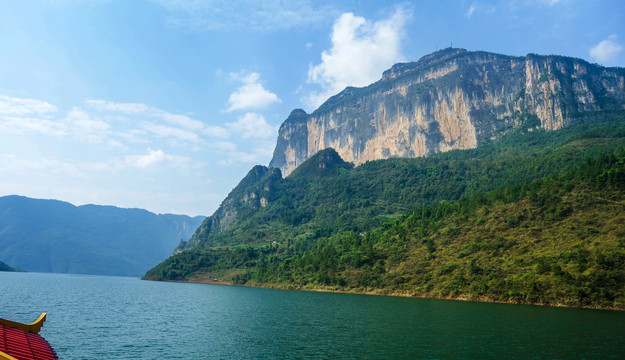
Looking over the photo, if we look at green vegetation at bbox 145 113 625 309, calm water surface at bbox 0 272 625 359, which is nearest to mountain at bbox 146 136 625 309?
green vegetation at bbox 145 113 625 309

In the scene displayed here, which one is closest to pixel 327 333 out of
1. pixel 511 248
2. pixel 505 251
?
pixel 505 251

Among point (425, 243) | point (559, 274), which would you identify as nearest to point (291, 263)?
point (425, 243)

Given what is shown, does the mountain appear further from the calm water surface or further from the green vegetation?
the calm water surface

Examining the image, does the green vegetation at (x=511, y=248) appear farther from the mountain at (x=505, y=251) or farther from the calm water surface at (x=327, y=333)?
the calm water surface at (x=327, y=333)

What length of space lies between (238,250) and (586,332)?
16869cm

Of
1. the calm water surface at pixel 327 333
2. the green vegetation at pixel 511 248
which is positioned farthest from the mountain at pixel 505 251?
the calm water surface at pixel 327 333

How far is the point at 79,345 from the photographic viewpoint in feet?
116

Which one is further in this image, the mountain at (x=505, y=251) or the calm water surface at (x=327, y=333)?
the mountain at (x=505, y=251)

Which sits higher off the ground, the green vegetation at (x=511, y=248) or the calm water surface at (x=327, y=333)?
the green vegetation at (x=511, y=248)

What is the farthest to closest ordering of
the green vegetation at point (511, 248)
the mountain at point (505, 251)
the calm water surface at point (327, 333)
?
the green vegetation at point (511, 248) < the mountain at point (505, 251) < the calm water surface at point (327, 333)

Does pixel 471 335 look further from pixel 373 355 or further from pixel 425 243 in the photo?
pixel 425 243

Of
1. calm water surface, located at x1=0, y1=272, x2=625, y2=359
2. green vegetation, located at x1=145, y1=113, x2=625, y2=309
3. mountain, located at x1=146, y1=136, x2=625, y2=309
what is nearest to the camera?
calm water surface, located at x1=0, y1=272, x2=625, y2=359

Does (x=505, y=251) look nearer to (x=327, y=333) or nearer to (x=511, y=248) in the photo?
(x=511, y=248)

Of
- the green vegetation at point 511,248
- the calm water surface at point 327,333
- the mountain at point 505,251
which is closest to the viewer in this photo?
the calm water surface at point 327,333
